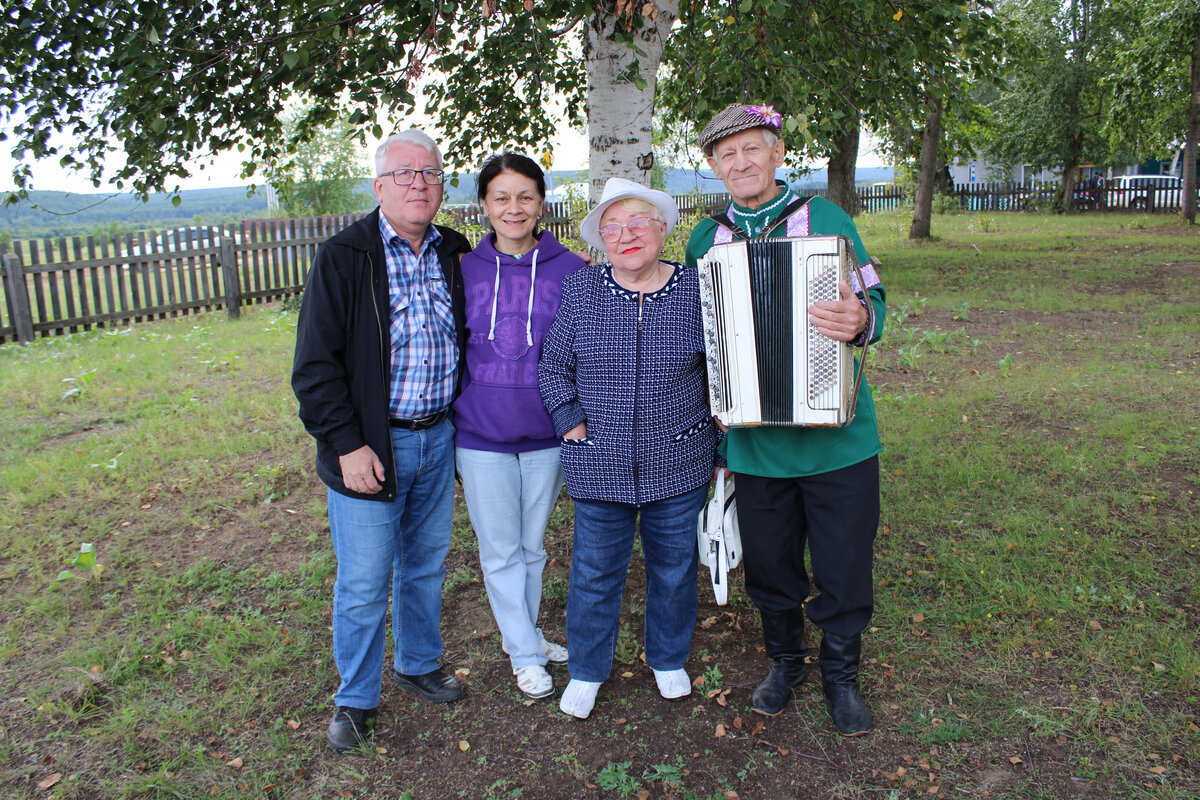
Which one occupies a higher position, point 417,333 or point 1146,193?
point 1146,193

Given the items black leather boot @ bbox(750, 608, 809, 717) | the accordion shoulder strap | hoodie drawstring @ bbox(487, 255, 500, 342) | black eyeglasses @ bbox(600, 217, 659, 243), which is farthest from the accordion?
black leather boot @ bbox(750, 608, 809, 717)

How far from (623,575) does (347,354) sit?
1.41m

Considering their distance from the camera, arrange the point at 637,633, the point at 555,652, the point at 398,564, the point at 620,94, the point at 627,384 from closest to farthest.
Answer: the point at 627,384 → the point at 398,564 → the point at 555,652 → the point at 637,633 → the point at 620,94

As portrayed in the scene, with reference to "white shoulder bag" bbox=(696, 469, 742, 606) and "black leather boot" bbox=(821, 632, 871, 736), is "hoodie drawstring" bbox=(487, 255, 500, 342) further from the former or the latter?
→ "black leather boot" bbox=(821, 632, 871, 736)

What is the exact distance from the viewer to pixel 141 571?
4.95 metres

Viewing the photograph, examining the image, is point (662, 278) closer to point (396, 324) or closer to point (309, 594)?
point (396, 324)

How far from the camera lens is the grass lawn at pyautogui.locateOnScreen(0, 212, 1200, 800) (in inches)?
126

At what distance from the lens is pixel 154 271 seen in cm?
1297

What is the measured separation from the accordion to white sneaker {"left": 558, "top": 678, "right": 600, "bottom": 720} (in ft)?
4.28

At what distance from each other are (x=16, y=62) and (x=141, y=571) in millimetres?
2840

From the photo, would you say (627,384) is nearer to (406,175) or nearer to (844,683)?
(406,175)

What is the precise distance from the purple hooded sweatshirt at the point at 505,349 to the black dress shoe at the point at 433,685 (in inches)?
42.7

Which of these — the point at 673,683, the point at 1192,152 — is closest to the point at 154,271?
the point at 673,683

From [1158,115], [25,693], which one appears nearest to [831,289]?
[25,693]
